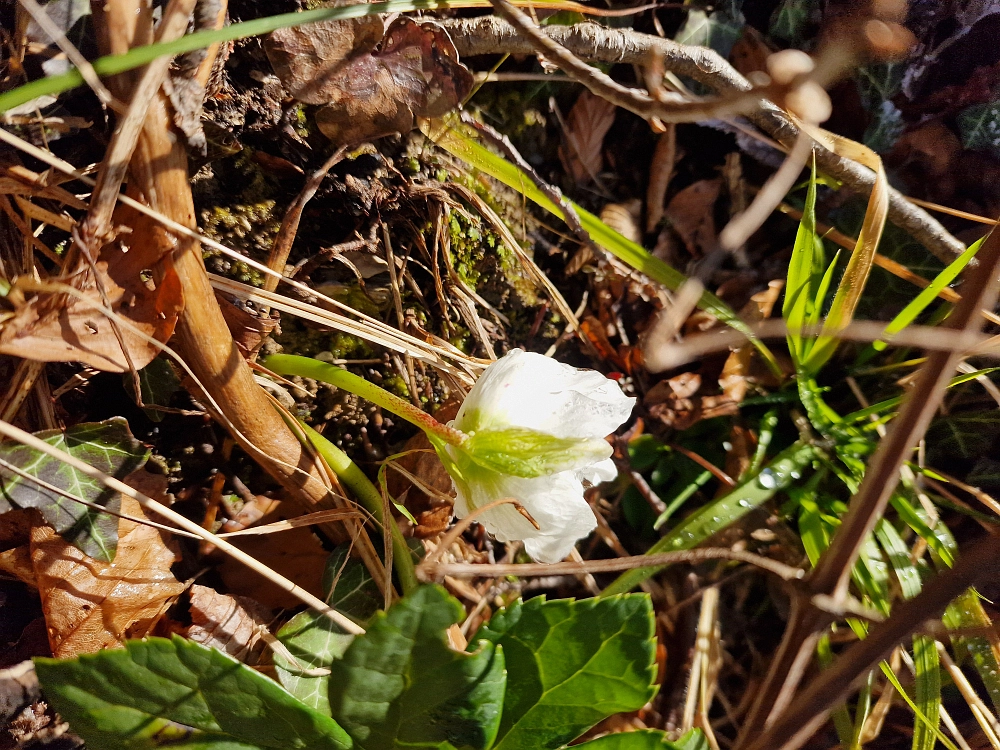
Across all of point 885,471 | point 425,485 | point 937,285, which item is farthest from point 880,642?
point 937,285

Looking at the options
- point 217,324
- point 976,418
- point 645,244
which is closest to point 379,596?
point 217,324

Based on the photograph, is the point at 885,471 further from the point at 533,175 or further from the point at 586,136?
the point at 586,136

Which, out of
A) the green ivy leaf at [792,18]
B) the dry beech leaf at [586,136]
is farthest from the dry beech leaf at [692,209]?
the green ivy leaf at [792,18]

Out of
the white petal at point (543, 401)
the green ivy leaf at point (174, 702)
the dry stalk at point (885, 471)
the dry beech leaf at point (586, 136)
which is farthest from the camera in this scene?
the dry beech leaf at point (586, 136)

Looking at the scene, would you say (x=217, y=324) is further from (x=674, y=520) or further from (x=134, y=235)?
(x=674, y=520)

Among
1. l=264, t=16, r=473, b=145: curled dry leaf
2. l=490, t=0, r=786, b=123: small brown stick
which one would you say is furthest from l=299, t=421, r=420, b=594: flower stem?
l=490, t=0, r=786, b=123: small brown stick

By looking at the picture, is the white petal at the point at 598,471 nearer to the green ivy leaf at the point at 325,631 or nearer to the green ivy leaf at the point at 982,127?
the green ivy leaf at the point at 325,631

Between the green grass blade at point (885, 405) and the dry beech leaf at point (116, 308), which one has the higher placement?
the dry beech leaf at point (116, 308)
